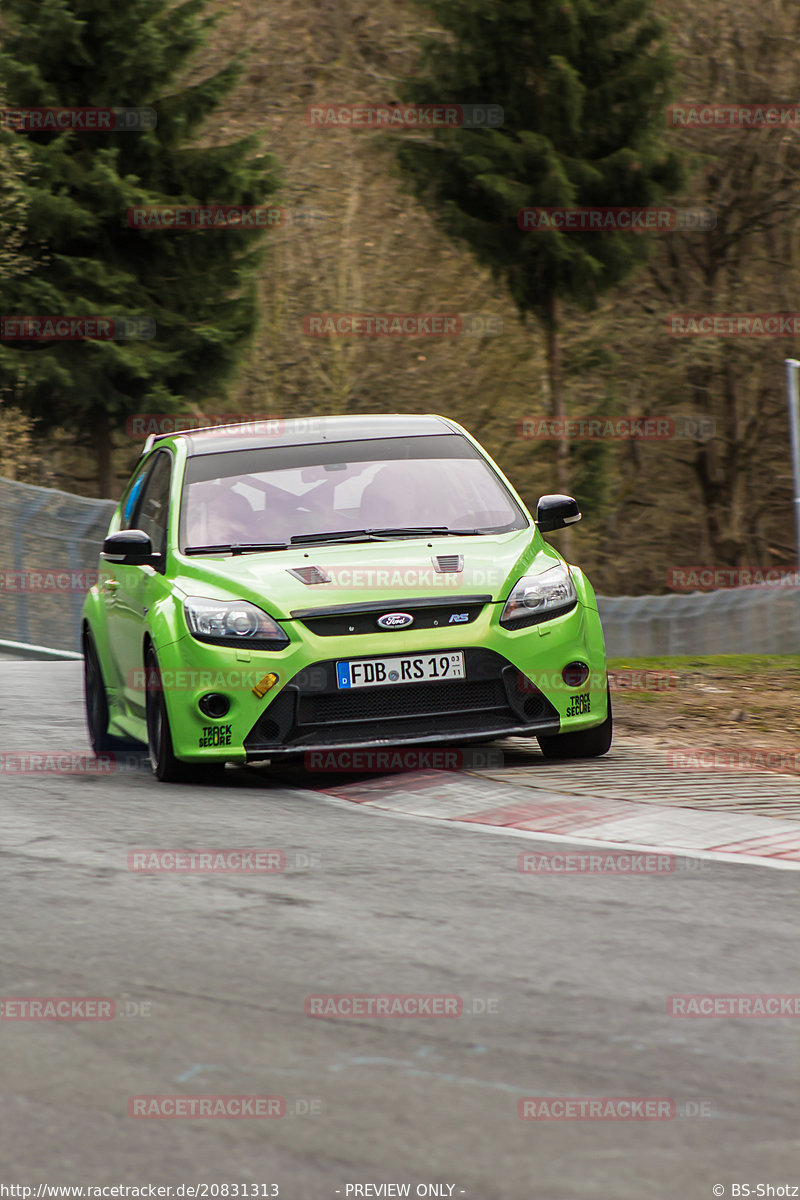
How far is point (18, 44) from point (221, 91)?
129 inches

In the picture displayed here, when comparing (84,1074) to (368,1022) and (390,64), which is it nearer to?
(368,1022)

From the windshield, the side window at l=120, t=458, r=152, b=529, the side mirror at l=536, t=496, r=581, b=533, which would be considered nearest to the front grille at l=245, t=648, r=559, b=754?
the windshield

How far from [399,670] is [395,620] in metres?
0.23

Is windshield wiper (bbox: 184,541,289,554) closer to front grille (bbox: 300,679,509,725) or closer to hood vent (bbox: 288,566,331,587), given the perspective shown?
Result: hood vent (bbox: 288,566,331,587)

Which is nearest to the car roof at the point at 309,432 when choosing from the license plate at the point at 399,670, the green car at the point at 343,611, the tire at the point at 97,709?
the green car at the point at 343,611

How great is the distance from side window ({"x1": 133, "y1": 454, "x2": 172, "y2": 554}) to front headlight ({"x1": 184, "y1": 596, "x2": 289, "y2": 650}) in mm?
867

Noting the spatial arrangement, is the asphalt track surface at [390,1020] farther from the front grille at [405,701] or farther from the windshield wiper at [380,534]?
the windshield wiper at [380,534]

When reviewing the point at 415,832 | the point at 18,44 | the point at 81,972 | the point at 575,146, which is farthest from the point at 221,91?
the point at 81,972

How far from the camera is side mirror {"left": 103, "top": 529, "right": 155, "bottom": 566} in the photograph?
949 centimetres

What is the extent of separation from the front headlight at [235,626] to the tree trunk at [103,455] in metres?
20.6

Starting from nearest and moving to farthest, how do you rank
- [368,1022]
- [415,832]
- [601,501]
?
[368,1022] → [415,832] → [601,501]

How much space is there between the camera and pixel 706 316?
33.6 m

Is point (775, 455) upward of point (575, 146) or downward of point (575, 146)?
downward

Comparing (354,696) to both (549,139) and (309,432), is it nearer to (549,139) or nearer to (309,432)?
(309,432)
